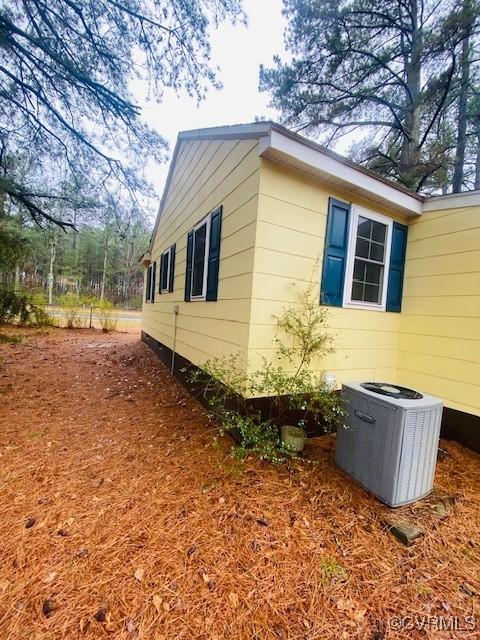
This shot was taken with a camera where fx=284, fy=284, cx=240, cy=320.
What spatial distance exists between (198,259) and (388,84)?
20.3 ft

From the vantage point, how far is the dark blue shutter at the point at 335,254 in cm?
336

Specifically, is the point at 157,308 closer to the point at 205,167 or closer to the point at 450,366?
the point at 205,167

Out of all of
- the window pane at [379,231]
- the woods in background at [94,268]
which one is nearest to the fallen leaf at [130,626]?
the window pane at [379,231]

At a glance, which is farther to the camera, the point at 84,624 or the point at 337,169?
the point at 337,169

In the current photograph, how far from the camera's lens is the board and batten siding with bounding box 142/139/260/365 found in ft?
10.2

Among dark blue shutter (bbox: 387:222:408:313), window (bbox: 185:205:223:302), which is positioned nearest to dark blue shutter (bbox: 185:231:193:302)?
window (bbox: 185:205:223:302)

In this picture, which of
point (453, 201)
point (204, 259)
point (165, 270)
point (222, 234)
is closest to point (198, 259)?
point (204, 259)

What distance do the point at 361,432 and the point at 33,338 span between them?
10976mm

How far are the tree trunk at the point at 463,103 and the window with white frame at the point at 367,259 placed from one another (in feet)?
12.5

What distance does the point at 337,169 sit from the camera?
10.3 feet

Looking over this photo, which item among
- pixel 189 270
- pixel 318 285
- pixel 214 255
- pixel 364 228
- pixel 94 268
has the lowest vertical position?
pixel 318 285

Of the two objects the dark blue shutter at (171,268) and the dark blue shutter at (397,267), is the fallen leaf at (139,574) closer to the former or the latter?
the dark blue shutter at (397,267)

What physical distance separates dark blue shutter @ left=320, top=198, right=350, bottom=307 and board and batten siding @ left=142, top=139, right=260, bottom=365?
98 cm

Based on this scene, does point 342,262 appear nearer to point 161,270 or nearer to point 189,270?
point 189,270
